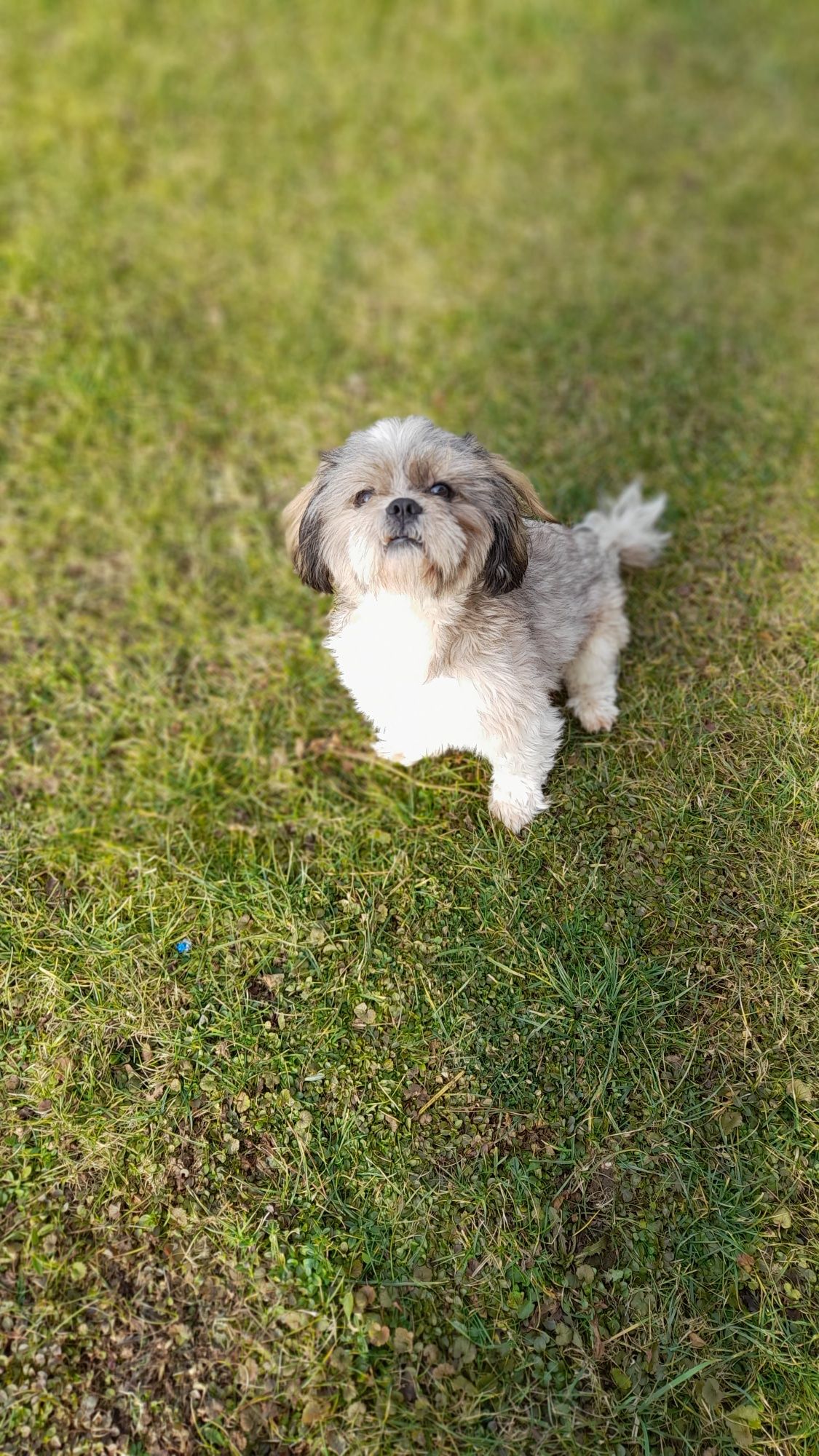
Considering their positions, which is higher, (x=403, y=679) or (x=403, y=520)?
(x=403, y=520)

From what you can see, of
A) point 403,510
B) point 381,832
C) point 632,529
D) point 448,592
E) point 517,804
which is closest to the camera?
point 403,510

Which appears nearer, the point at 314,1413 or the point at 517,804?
the point at 314,1413

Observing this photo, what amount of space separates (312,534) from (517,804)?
1.42 metres

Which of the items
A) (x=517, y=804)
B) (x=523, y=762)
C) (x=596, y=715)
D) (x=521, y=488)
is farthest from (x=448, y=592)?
(x=596, y=715)

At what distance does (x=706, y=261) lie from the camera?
588 centimetres

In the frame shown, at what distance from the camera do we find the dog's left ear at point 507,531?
2959mm

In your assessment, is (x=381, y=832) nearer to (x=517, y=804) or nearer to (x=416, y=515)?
(x=517, y=804)

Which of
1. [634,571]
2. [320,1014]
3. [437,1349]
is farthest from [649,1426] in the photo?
[634,571]

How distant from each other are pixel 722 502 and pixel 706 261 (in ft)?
7.55

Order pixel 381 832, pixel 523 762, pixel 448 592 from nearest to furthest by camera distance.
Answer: pixel 448 592 < pixel 523 762 < pixel 381 832

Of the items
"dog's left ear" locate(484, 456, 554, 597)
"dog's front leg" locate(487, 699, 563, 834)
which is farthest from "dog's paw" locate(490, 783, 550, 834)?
"dog's left ear" locate(484, 456, 554, 597)

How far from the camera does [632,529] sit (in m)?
4.20

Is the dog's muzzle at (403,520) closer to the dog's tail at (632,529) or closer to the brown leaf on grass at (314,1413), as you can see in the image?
the dog's tail at (632,529)

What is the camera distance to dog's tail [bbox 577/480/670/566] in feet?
13.8
